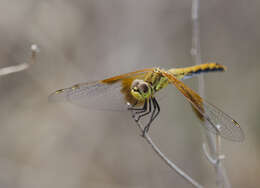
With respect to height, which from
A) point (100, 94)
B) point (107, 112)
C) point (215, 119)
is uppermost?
point (100, 94)

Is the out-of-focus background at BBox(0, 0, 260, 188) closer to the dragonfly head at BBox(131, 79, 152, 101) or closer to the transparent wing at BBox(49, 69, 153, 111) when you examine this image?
the transparent wing at BBox(49, 69, 153, 111)

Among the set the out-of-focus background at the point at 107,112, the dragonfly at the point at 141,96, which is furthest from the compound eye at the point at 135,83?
the out-of-focus background at the point at 107,112

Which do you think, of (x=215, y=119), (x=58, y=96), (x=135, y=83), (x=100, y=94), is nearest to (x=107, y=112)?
(x=100, y=94)

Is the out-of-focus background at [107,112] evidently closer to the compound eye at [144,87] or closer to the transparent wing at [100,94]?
the transparent wing at [100,94]

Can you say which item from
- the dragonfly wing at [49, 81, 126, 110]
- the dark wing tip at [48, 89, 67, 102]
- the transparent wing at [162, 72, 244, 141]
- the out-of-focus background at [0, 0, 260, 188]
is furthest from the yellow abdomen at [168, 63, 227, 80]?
the out-of-focus background at [0, 0, 260, 188]

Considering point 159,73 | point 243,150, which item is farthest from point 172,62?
point 159,73

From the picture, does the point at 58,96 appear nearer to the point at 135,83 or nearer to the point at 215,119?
the point at 135,83

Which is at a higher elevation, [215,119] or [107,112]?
[215,119]
